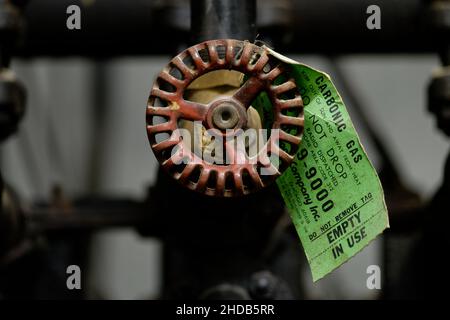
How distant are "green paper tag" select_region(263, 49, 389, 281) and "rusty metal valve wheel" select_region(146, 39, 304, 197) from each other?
34 mm

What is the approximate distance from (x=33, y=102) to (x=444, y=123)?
954mm

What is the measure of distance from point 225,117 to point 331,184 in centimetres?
9

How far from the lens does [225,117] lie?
1.66 feet

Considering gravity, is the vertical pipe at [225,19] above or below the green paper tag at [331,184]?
above

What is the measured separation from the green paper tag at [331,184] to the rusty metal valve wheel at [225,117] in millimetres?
34

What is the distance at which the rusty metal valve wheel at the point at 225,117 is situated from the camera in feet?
1.63

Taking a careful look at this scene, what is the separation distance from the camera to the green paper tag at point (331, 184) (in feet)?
1.76

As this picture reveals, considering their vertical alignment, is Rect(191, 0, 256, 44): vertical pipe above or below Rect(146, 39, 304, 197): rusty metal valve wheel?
above

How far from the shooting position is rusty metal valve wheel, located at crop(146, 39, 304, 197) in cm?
50

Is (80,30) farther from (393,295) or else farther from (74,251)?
(393,295)

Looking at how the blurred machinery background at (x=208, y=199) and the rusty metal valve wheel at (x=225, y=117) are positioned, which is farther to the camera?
the blurred machinery background at (x=208, y=199)

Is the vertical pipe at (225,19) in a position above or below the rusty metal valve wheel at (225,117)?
above

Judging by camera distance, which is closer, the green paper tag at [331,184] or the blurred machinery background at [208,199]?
the green paper tag at [331,184]
